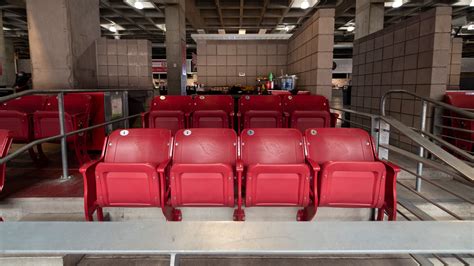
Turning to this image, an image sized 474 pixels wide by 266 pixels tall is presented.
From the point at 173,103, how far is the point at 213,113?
1.06 metres

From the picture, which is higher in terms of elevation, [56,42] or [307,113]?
[56,42]

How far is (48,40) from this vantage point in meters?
5.90

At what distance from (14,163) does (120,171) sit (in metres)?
2.64

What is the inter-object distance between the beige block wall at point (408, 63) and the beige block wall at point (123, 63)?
4.86 m

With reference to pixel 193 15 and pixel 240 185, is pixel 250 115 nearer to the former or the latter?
pixel 240 185

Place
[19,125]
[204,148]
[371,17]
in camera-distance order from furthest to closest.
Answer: [371,17] → [19,125] → [204,148]

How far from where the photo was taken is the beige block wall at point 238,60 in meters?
8.16

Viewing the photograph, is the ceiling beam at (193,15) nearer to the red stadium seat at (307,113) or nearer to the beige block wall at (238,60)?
the beige block wall at (238,60)

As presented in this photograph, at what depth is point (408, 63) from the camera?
490cm

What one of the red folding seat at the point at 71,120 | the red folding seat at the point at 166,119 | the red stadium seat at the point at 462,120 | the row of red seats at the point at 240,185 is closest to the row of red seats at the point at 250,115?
the red folding seat at the point at 166,119

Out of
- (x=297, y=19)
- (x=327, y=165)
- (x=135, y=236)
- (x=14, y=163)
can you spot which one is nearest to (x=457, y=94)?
(x=327, y=165)

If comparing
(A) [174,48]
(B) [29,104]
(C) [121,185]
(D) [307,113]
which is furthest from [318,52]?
(A) [174,48]

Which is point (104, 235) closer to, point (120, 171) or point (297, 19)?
point (120, 171)

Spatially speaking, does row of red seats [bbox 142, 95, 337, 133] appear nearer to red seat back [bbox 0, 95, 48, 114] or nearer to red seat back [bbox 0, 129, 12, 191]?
red seat back [bbox 0, 95, 48, 114]
